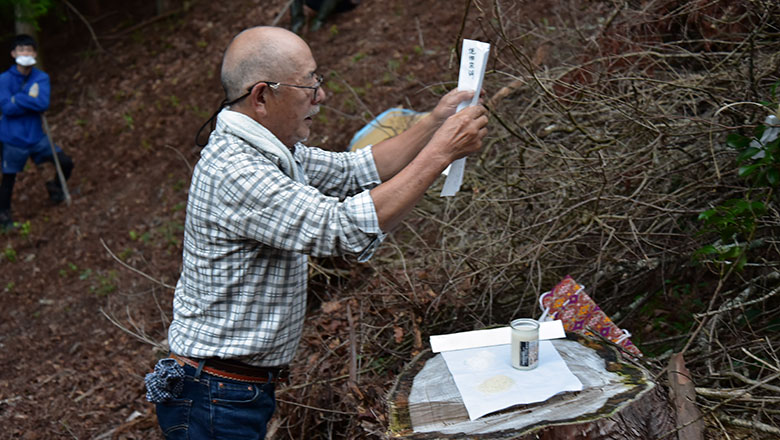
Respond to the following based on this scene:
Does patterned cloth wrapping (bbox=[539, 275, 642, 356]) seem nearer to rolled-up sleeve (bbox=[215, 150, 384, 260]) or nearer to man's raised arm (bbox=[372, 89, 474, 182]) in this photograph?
man's raised arm (bbox=[372, 89, 474, 182])

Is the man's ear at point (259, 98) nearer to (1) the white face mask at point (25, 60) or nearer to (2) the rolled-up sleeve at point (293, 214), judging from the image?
(2) the rolled-up sleeve at point (293, 214)

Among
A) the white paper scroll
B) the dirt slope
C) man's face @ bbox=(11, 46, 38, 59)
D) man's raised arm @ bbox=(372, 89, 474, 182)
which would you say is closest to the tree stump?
the white paper scroll

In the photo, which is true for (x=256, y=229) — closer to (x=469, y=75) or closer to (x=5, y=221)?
(x=469, y=75)

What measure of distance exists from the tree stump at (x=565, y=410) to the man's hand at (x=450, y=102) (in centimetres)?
98

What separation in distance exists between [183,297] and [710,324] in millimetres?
2396

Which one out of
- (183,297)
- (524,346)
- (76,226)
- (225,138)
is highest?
(225,138)

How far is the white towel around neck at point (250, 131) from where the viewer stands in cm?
236

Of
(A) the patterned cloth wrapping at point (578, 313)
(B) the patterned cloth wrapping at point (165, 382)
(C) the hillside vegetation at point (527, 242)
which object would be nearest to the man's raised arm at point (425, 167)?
(C) the hillside vegetation at point (527, 242)

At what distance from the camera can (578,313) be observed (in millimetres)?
3211

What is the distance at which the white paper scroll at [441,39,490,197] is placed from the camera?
8.35ft

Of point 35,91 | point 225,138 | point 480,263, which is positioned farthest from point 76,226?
point 225,138

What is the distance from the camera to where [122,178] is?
8.23 meters

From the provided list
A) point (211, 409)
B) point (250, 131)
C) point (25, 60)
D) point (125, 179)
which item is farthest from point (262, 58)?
point (125, 179)

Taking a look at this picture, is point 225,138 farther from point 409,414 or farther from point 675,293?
point 675,293
